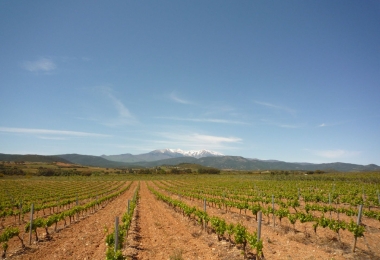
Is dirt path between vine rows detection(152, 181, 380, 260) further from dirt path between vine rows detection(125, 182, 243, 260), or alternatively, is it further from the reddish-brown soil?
dirt path between vine rows detection(125, 182, 243, 260)

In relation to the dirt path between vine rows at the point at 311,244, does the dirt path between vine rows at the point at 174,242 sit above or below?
below

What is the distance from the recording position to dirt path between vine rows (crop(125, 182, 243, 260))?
10.8m

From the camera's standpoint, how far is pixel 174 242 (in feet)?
41.9

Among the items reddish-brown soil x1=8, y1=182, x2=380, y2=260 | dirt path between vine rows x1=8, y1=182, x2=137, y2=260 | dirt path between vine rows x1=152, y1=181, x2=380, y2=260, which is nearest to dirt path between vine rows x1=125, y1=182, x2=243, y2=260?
reddish-brown soil x1=8, y1=182, x2=380, y2=260

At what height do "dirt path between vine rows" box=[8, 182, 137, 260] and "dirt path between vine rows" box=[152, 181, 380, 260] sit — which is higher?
"dirt path between vine rows" box=[152, 181, 380, 260]

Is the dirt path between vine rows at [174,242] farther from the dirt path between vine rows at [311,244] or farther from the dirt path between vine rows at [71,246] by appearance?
the dirt path between vine rows at [311,244]

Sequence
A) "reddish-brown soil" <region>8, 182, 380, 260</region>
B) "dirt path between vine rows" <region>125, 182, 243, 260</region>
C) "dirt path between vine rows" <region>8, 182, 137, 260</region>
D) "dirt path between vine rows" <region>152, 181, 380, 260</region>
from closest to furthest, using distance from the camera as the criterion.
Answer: "dirt path between vine rows" <region>152, 181, 380, 260</region>
"reddish-brown soil" <region>8, 182, 380, 260</region>
"dirt path between vine rows" <region>125, 182, 243, 260</region>
"dirt path between vine rows" <region>8, 182, 137, 260</region>

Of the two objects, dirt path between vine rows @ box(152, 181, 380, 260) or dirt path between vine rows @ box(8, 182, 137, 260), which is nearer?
dirt path between vine rows @ box(152, 181, 380, 260)

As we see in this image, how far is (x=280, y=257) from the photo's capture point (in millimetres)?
10102

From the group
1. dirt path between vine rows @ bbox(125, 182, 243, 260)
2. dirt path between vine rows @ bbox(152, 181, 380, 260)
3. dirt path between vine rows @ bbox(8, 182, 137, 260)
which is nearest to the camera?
dirt path between vine rows @ bbox(152, 181, 380, 260)

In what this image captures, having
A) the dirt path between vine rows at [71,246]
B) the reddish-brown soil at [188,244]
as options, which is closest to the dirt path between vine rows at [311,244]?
the reddish-brown soil at [188,244]

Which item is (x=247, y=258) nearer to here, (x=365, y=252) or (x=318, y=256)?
(x=318, y=256)

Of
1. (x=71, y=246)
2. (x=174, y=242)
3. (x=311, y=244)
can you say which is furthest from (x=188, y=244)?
(x=311, y=244)

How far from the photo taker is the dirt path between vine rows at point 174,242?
10.8 meters
